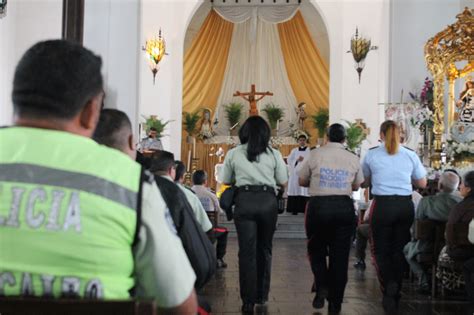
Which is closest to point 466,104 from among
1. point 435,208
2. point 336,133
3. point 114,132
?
point 435,208

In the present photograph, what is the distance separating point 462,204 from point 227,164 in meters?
1.85

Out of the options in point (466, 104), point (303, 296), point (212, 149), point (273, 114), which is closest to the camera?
point (303, 296)

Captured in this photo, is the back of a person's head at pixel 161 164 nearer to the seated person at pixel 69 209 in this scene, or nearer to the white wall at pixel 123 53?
the seated person at pixel 69 209

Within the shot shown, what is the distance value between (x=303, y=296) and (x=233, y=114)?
13.4 m

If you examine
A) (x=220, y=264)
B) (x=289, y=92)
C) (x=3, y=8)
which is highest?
(x=289, y=92)

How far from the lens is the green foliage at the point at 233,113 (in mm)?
19172

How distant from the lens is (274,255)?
9.32 meters

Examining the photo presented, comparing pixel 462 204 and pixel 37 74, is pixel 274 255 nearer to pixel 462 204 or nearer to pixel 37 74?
pixel 462 204

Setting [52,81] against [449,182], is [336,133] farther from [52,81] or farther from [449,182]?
[52,81]

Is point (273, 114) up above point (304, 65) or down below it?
below

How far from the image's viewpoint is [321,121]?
1820 cm

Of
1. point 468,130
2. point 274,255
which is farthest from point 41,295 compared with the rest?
point 468,130

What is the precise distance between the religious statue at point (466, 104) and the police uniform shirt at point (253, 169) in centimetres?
688

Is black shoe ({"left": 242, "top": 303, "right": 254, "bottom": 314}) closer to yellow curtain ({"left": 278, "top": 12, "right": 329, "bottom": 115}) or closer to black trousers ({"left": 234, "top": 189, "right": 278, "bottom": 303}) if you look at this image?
black trousers ({"left": 234, "top": 189, "right": 278, "bottom": 303})
